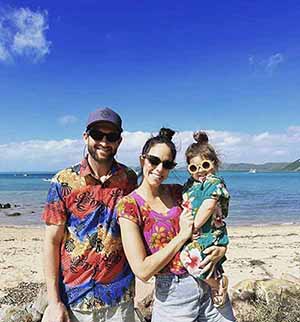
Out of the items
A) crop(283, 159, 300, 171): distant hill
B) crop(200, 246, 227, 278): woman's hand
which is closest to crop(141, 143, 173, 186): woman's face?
crop(200, 246, 227, 278): woman's hand

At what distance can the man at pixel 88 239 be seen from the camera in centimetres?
278

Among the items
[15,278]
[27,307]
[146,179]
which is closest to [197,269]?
[146,179]

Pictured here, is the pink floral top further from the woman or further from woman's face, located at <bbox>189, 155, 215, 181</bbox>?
woman's face, located at <bbox>189, 155, 215, 181</bbox>

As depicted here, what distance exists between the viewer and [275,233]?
17609 mm

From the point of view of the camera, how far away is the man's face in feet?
9.28

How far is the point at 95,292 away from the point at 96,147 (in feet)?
3.26

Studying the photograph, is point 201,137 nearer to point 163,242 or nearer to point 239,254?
point 163,242

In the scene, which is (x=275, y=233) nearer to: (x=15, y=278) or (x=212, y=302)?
(x=15, y=278)

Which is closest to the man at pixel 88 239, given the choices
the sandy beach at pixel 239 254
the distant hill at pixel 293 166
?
the sandy beach at pixel 239 254

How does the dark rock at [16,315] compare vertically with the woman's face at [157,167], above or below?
below

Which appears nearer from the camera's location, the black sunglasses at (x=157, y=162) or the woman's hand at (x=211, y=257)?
the woman's hand at (x=211, y=257)

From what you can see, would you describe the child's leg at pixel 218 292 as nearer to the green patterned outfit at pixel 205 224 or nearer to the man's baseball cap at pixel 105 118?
the green patterned outfit at pixel 205 224

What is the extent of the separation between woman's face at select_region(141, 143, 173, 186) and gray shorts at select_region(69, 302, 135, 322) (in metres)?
0.93

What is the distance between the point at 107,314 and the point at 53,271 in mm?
490
